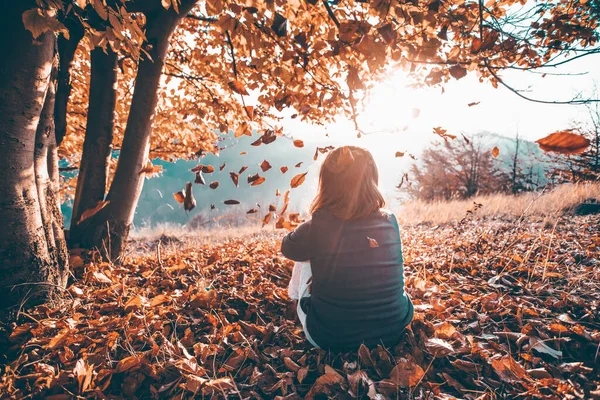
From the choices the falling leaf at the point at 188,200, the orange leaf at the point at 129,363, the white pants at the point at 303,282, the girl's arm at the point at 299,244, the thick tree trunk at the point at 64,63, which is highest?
the thick tree trunk at the point at 64,63

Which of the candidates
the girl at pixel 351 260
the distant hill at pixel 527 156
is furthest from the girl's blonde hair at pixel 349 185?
the distant hill at pixel 527 156

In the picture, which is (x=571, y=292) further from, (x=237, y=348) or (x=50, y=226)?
(x=50, y=226)

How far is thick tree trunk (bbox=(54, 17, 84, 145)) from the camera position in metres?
3.15

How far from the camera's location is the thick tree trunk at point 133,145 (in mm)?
3203

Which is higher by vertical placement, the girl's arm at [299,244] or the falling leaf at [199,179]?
the falling leaf at [199,179]

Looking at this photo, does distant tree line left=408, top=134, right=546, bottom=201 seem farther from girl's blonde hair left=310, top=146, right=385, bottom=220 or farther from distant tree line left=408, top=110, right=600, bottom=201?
girl's blonde hair left=310, top=146, right=385, bottom=220

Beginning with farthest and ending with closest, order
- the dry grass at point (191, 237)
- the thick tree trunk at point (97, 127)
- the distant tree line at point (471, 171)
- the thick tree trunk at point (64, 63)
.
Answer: the distant tree line at point (471, 171) < the dry grass at point (191, 237) < the thick tree trunk at point (97, 127) < the thick tree trunk at point (64, 63)

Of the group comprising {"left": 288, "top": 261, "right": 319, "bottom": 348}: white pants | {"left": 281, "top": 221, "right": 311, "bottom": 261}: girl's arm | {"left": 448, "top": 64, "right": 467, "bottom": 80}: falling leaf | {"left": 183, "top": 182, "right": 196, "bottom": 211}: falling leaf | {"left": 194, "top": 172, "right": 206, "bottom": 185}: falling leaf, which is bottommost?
{"left": 288, "top": 261, "right": 319, "bottom": 348}: white pants

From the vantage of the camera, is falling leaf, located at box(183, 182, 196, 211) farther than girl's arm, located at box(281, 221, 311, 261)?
No

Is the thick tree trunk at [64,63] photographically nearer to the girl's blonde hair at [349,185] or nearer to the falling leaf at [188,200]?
the falling leaf at [188,200]

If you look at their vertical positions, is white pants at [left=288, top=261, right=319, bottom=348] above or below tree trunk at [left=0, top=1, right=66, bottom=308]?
below

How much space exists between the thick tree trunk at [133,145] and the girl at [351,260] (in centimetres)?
237

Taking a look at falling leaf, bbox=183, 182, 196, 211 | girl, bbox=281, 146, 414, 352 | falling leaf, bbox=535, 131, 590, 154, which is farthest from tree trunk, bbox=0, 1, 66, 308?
falling leaf, bbox=535, 131, 590, 154

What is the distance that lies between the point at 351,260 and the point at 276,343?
0.95 metres
